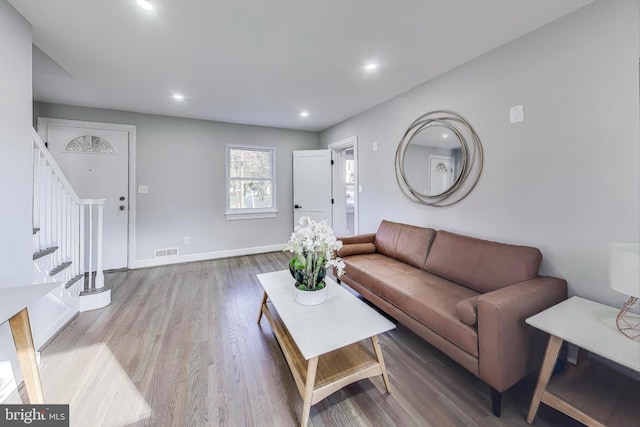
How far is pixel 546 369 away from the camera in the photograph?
1.19 m

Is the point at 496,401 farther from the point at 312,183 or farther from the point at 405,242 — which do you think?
the point at 312,183

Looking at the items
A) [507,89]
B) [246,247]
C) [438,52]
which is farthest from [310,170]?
[507,89]

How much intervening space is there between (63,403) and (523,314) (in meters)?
2.58

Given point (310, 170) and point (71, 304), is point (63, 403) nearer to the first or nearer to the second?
point (71, 304)

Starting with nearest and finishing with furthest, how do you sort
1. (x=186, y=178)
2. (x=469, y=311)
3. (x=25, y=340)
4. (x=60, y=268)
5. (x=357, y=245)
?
1. (x=25, y=340)
2. (x=469, y=311)
3. (x=60, y=268)
4. (x=357, y=245)
5. (x=186, y=178)

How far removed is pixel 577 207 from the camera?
1561 millimetres

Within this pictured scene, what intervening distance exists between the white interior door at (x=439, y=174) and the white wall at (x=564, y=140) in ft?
0.87

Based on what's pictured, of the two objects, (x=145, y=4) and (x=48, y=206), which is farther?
(x=48, y=206)

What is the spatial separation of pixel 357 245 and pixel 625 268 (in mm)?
2072

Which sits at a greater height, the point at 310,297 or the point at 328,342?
the point at 310,297

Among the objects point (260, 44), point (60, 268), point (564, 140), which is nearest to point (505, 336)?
point (564, 140)

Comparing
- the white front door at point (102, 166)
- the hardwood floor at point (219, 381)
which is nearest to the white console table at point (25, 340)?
the hardwood floor at point (219, 381)

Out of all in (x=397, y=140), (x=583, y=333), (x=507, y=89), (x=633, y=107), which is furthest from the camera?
(x=397, y=140)

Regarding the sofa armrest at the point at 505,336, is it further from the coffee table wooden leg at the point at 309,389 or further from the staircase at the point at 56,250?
the staircase at the point at 56,250
